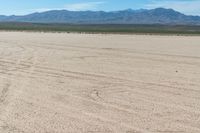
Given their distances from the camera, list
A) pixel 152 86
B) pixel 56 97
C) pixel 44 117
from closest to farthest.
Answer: pixel 44 117 → pixel 56 97 → pixel 152 86

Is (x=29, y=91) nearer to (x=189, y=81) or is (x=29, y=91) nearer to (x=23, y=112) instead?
(x=23, y=112)

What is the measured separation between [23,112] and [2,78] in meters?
4.97

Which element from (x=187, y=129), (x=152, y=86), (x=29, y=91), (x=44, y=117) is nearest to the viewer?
(x=187, y=129)

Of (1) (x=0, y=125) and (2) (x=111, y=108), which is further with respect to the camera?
(2) (x=111, y=108)

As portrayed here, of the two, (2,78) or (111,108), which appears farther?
(2,78)

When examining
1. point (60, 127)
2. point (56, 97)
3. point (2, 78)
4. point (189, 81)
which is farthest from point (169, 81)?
point (60, 127)

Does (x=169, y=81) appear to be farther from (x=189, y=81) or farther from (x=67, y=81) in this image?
(x=67, y=81)

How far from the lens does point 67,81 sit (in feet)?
41.2

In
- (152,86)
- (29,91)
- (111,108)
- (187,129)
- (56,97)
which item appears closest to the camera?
(187,129)

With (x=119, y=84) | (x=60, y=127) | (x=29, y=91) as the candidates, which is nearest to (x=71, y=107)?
(x=60, y=127)

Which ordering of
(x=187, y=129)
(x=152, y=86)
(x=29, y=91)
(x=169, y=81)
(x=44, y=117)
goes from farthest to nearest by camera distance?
(x=169, y=81) → (x=152, y=86) → (x=29, y=91) → (x=44, y=117) → (x=187, y=129)

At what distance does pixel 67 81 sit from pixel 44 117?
15.1 feet

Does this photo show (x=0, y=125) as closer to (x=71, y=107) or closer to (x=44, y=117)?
(x=44, y=117)

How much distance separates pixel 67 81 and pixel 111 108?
4.05 m
